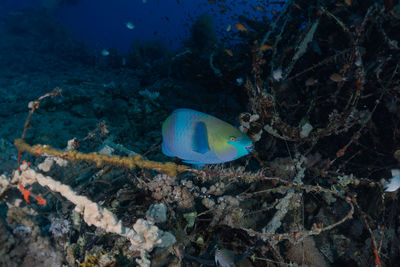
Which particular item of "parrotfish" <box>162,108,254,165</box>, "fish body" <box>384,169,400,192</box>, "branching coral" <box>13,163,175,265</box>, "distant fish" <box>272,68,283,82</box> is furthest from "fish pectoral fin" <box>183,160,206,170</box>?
"distant fish" <box>272,68,283,82</box>

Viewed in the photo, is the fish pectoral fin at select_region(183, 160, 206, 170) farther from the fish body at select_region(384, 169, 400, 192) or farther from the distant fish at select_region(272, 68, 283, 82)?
the distant fish at select_region(272, 68, 283, 82)

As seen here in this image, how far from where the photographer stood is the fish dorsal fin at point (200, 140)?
1.62 metres

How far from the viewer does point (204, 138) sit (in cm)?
163

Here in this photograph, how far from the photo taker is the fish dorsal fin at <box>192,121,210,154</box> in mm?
1621

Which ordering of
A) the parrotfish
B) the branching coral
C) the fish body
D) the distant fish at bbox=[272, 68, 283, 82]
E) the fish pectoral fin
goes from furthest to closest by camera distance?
the distant fish at bbox=[272, 68, 283, 82] → the fish body → the fish pectoral fin → the parrotfish → the branching coral

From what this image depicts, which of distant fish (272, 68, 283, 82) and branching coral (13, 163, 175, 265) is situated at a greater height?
distant fish (272, 68, 283, 82)

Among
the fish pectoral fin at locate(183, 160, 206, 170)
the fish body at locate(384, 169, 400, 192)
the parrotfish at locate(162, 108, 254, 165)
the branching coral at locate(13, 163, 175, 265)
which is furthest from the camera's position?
the fish body at locate(384, 169, 400, 192)

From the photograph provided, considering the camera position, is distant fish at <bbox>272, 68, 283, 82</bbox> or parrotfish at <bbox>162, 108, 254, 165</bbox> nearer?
parrotfish at <bbox>162, 108, 254, 165</bbox>

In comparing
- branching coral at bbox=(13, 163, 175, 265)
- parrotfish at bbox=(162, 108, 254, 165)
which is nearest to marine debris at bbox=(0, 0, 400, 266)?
branching coral at bbox=(13, 163, 175, 265)

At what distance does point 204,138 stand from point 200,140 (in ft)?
0.11

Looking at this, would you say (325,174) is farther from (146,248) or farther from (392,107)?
(146,248)

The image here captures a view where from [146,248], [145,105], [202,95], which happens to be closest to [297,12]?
[202,95]

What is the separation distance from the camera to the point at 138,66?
464 inches

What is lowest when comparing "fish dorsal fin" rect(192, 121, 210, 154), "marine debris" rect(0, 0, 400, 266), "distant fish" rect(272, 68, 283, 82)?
"marine debris" rect(0, 0, 400, 266)
